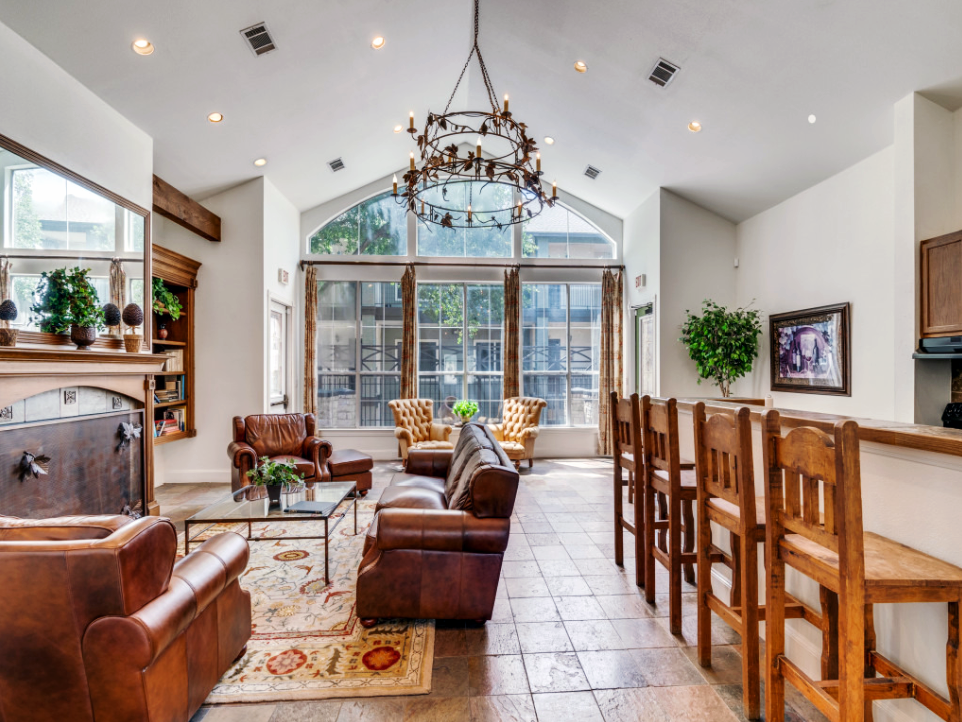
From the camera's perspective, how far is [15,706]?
1.52 meters

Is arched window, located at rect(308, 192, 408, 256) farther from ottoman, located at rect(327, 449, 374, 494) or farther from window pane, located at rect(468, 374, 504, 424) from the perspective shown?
ottoman, located at rect(327, 449, 374, 494)

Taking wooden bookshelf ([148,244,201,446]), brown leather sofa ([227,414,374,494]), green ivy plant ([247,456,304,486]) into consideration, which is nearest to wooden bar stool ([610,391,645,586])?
green ivy plant ([247,456,304,486])

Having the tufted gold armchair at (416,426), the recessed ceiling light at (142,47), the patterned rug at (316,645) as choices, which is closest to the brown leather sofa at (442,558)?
the patterned rug at (316,645)

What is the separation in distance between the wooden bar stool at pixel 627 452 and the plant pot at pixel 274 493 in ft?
7.43

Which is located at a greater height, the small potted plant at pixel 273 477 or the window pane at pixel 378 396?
the window pane at pixel 378 396

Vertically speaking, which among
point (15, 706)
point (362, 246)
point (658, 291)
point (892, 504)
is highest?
point (362, 246)

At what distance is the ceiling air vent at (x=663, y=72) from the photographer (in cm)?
427

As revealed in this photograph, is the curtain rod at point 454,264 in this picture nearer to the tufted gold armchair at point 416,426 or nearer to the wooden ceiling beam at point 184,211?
the wooden ceiling beam at point 184,211

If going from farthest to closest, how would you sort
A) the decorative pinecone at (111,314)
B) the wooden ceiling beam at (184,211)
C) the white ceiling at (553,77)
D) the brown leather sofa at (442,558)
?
the wooden ceiling beam at (184,211) < the decorative pinecone at (111,314) < the white ceiling at (553,77) < the brown leather sofa at (442,558)

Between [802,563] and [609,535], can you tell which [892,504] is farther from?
[609,535]

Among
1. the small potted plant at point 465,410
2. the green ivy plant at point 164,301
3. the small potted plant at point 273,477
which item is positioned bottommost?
the small potted plant at point 273,477

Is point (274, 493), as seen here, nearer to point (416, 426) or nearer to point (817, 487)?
point (817, 487)

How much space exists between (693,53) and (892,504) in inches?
147

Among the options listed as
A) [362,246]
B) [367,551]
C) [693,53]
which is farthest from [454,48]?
[367,551]
